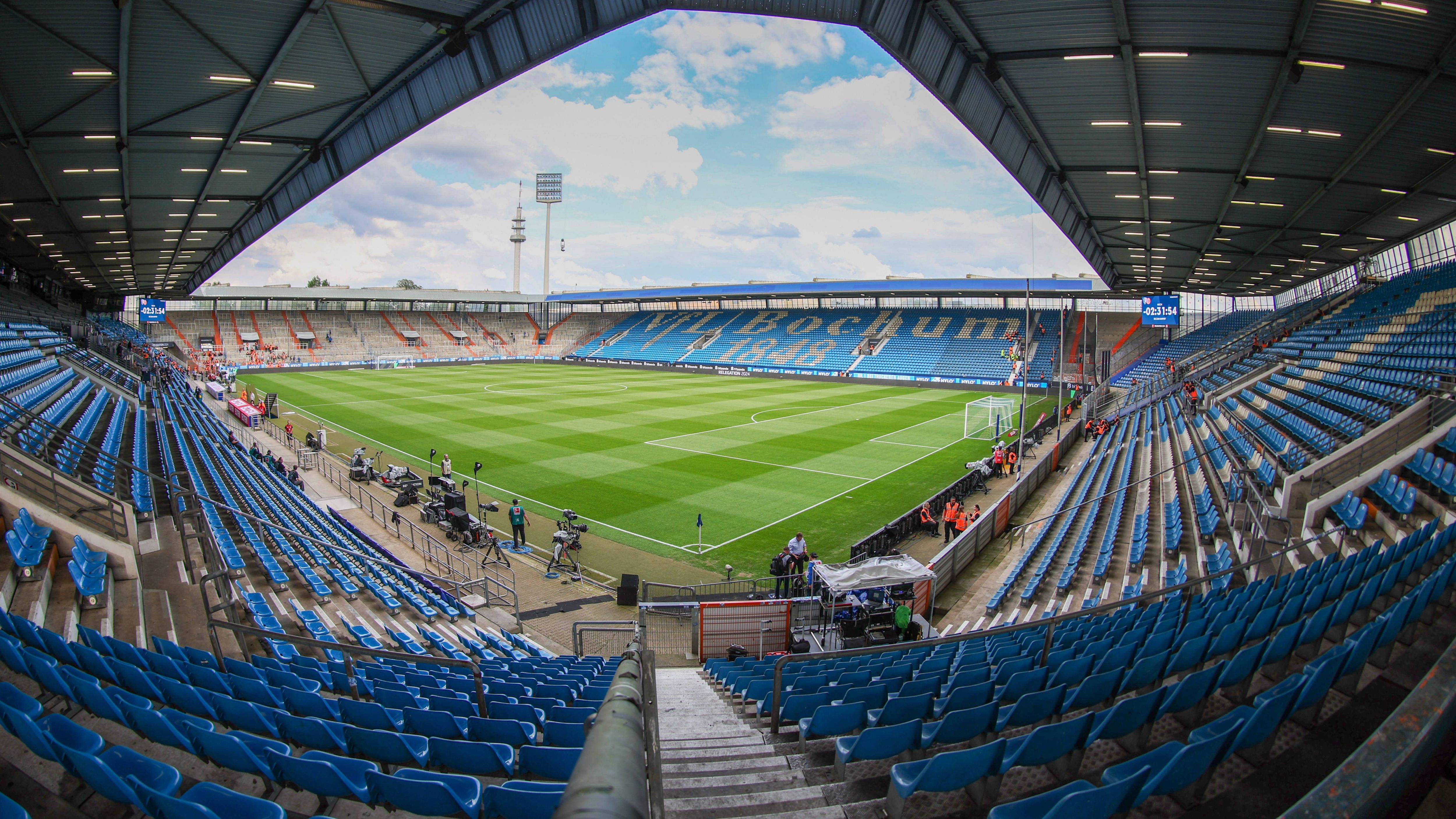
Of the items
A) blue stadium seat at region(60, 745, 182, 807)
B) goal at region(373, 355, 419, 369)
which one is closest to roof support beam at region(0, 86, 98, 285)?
blue stadium seat at region(60, 745, 182, 807)

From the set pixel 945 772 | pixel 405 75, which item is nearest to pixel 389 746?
pixel 945 772

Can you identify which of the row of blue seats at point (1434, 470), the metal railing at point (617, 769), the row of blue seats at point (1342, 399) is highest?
the row of blue seats at point (1342, 399)

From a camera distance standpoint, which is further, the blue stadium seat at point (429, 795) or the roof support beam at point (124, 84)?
the roof support beam at point (124, 84)

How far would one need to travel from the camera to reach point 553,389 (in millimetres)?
52406

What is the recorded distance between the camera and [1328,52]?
31.7 feet

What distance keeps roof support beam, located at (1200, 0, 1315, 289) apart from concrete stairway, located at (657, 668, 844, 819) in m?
11.3

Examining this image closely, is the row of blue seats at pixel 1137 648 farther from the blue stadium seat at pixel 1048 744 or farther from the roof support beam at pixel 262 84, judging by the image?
the roof support beam at pixel 262 84

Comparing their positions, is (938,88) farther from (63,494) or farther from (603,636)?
(63,494)

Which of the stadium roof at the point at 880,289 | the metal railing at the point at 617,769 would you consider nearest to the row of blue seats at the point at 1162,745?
the metal railing at the point at 617,769

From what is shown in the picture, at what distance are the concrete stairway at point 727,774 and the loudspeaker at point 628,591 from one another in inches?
282

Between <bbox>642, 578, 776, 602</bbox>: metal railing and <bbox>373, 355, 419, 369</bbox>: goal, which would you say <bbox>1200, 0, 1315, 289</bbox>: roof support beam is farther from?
<bbox>373, 355, 419, 369</bbox>: goal

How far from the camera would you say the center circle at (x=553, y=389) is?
49188mm

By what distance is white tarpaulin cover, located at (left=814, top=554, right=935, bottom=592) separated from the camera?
1173 cm

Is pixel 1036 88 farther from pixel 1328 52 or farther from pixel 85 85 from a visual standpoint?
pixel 85 85
